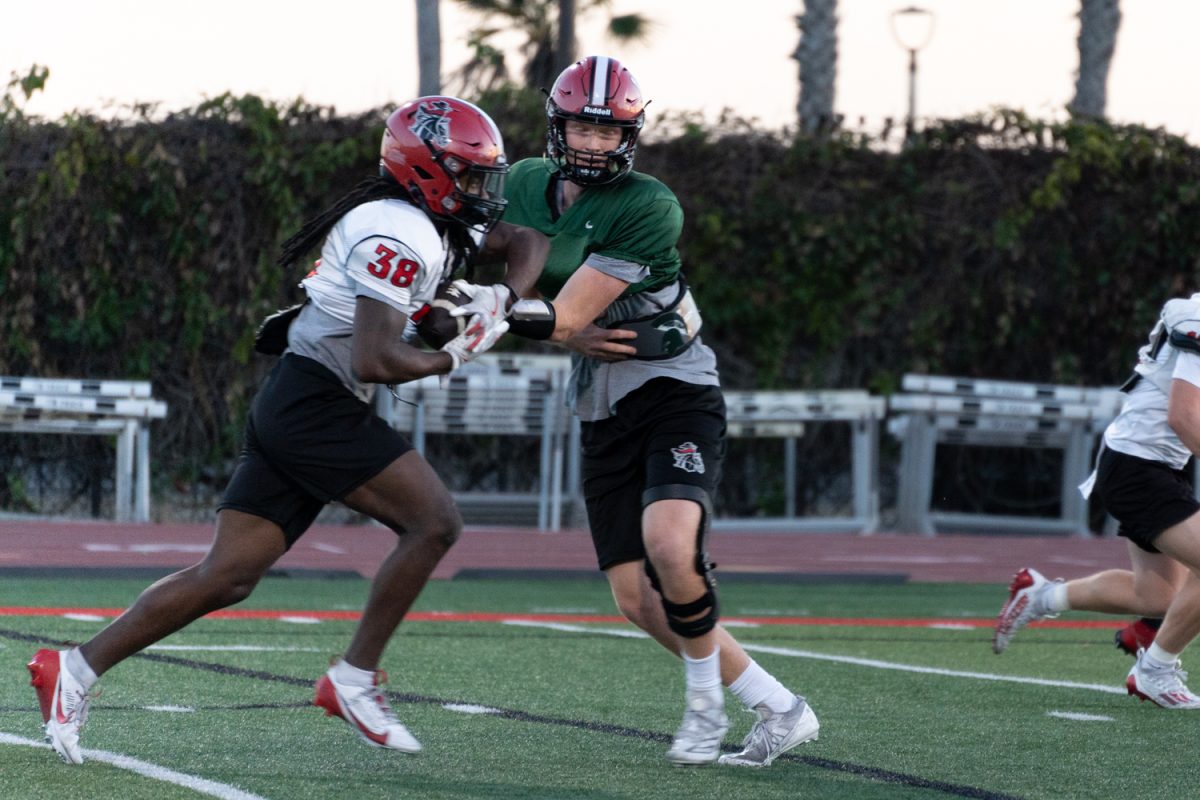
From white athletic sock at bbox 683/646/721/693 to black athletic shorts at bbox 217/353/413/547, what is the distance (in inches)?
40.6

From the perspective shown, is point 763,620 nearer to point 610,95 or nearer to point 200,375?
point 610,95

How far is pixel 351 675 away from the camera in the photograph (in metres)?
5.09

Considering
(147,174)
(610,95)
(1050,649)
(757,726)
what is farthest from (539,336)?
(147,174)

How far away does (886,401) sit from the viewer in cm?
1558

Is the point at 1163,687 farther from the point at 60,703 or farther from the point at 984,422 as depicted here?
the point at 984,422

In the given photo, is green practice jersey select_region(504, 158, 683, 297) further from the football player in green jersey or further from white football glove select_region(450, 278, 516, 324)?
white football glove select_region(450, 278, 516, 324)

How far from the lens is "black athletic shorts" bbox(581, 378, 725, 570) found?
17.6 ft

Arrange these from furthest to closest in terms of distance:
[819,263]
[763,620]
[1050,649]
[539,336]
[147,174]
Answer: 1. [819,263]
2. [147,174]
3. [763,620]
4. [1050,649]
5. [539,336]

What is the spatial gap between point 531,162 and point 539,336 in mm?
878

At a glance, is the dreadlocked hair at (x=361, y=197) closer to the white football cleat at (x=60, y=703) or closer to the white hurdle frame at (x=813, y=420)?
the white football cleat at (x=60, y=703)

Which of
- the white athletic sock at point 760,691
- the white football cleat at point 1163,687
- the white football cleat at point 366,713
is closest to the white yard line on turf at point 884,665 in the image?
the white football cleat at point 1163,687

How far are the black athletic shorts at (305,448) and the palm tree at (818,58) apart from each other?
558 inches

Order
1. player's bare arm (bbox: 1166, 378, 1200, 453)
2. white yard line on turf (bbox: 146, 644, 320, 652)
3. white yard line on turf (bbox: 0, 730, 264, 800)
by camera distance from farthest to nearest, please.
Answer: white yard line on turf (bbox: 146, 644, 320, 652) < player's bare arm (bbox: 1166, 378, 1200, 453) < white yard line on turf (bbox: 0, 730, 264, 800)

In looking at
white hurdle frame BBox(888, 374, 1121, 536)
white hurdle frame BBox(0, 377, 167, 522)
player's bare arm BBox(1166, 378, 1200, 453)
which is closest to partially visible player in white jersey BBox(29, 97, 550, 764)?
player's bare arm BBox(1166, 378, 1200, 453)
